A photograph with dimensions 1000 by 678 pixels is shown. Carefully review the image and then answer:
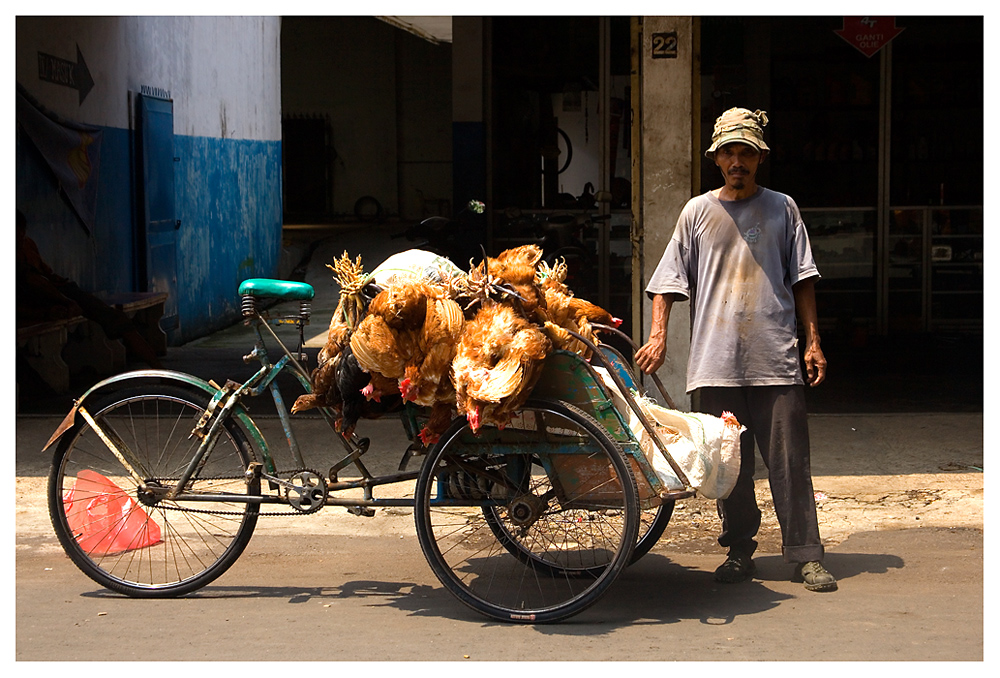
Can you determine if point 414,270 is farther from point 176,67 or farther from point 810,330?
point 176,67

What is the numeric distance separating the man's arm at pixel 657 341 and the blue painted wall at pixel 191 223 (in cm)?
631


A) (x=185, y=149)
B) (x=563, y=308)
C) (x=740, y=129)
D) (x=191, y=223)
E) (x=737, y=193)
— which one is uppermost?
(x=185, y=149)

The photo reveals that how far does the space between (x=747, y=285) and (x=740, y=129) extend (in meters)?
0.65

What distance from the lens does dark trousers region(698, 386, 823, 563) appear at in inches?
180

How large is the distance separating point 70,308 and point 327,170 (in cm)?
1522

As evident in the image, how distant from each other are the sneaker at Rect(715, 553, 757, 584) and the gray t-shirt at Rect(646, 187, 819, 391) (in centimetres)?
74

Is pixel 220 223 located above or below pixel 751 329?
above

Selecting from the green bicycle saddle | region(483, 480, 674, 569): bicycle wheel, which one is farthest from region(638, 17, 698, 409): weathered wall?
the green bicycle saddle

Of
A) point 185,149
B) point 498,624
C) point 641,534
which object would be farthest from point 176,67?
point 498,624

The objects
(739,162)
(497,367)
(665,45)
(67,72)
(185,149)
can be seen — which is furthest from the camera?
(185,149)

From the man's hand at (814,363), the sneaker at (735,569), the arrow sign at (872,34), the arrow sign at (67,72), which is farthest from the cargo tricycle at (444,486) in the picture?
the arrow sign at (872,34)

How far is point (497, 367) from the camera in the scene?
385cm

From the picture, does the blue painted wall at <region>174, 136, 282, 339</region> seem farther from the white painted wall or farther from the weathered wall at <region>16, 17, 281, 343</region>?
the white painted wall

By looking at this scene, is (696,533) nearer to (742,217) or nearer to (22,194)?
(742,217)
